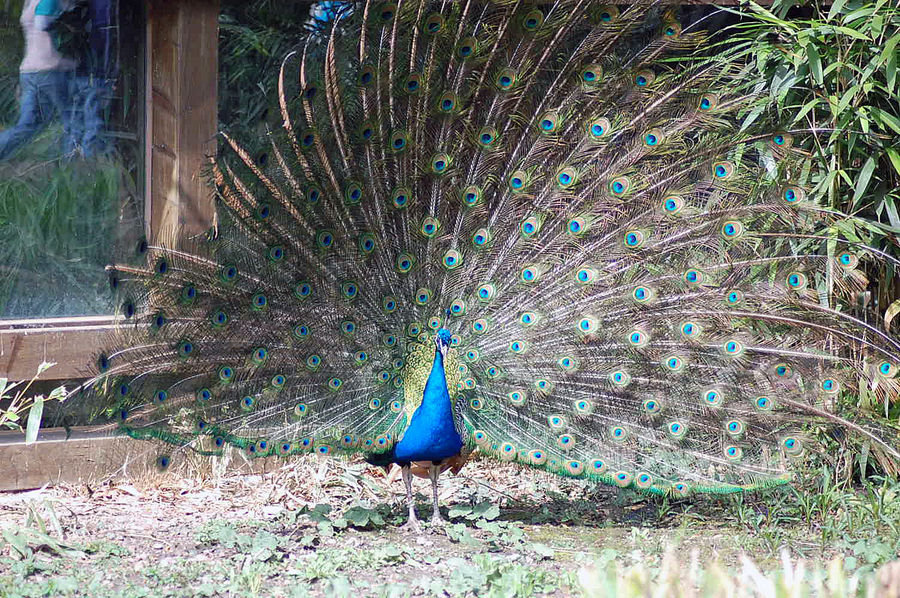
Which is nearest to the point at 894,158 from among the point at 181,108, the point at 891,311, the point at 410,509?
the point at 891,311

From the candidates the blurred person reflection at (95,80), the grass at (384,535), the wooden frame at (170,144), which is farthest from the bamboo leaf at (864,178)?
the blurred person reflection at (95,80)

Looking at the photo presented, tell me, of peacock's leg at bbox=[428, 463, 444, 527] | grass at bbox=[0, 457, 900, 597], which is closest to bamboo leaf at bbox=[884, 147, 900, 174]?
grass at bbox=[0, 457, 900, 597]

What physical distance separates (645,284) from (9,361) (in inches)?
128

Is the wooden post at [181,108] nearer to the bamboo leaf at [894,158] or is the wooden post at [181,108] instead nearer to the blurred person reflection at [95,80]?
the blurred person reflection at [95,80]

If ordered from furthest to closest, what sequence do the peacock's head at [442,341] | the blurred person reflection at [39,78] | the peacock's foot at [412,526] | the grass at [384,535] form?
the blurred person reflection at [39,78] → the peacock's foot at [412,526] → the peacock's head at [442,341] → the grass at [384,535]

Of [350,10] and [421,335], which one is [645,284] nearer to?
[421,335]

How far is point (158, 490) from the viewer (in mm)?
5246

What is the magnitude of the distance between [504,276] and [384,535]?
1300mm

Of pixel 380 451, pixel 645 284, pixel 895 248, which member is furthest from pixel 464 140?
pixel 895 248

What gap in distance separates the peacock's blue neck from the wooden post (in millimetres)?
1694

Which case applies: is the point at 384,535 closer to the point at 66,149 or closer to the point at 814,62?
the point at 66,149

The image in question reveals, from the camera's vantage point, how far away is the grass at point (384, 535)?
145 inches

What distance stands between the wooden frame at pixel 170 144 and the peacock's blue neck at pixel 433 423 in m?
1.69

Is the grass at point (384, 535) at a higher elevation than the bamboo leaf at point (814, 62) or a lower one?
lower
